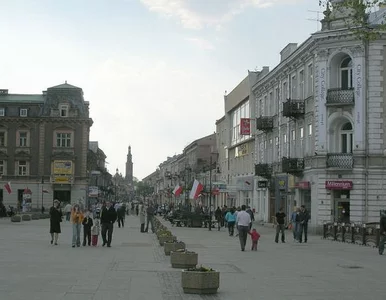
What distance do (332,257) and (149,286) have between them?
10.9m

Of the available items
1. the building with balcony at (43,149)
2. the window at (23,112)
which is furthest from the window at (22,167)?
the window at (23,112)

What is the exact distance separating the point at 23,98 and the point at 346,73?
2229 inches

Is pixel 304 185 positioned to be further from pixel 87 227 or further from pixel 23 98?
pixel 23 98

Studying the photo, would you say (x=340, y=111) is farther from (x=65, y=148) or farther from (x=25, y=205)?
(x=65, y=148)

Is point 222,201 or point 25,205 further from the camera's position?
point 222,201

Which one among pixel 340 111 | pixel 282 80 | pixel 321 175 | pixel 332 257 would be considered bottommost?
pixel 332 257

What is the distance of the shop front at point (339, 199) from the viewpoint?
39.3 meters

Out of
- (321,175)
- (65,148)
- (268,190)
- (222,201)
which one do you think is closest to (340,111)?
(321,175)

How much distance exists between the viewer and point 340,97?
39531mm

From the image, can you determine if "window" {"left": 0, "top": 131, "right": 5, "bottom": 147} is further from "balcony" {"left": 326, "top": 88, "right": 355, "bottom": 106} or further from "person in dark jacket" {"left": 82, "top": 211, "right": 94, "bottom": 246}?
"person in dark jacket" {"left": 82, "top": 211, "right": 94, "bottom": 246}

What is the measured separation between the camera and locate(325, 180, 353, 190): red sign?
128ft

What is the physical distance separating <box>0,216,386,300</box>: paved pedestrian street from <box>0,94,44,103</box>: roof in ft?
202

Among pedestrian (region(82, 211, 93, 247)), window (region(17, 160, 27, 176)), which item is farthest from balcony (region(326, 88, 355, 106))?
window (region(17, 160, 27, 176))

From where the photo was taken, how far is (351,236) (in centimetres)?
3228
